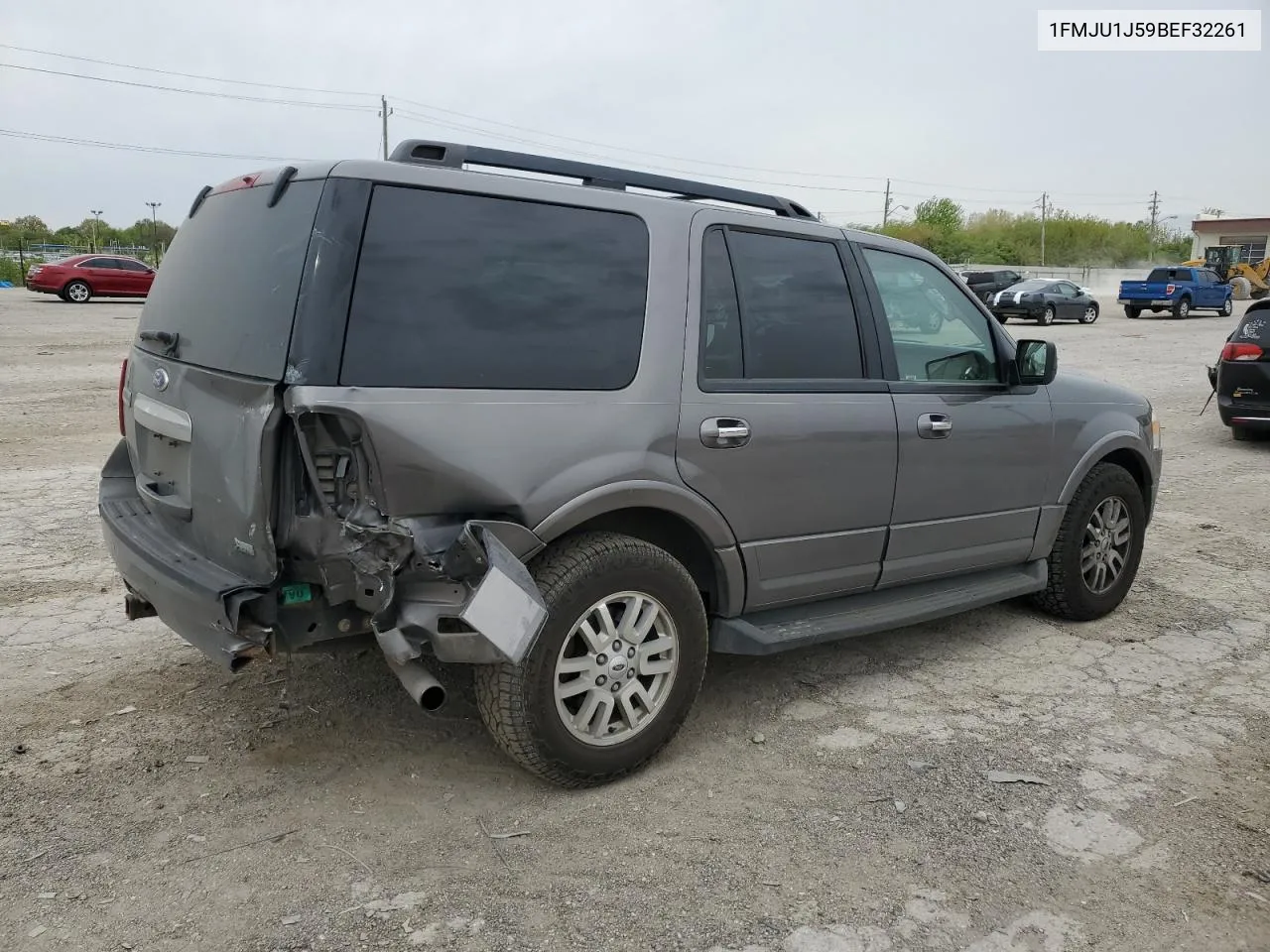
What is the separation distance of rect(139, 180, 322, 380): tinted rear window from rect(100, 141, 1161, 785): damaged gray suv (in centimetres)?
1

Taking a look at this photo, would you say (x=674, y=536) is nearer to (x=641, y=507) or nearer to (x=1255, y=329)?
(x=641, y=507)

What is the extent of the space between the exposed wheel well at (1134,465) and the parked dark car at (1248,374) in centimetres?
598

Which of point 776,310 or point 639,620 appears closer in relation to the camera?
point 639,620

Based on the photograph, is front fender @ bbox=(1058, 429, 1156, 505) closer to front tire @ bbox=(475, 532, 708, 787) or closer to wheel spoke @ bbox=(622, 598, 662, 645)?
front tire @ bbox=(475, 532, 708, 787)

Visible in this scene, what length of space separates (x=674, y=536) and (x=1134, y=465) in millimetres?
3091

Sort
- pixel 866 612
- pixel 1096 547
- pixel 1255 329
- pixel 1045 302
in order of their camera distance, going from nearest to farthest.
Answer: pixel 866 612 → pixel 1096 547 → pixel 1255 329 → pixel 1045 302

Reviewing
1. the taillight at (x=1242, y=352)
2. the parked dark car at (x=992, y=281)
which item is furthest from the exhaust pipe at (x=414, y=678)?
the parked dark car at (x=992, y=281)

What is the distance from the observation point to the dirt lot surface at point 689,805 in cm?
276

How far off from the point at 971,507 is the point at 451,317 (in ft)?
8.54

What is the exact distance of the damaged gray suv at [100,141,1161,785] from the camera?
295 centimetres

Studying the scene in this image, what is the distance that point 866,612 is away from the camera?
4.20 metres

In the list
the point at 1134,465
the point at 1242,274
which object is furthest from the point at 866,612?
the point at 1242,274

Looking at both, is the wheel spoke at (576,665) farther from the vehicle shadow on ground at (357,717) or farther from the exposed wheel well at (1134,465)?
the exposed wheel well at (1134,465)

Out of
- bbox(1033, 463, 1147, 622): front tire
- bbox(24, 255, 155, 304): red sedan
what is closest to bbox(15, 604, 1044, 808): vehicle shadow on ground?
bbox(1033, 463, 1147, 622): front tire
